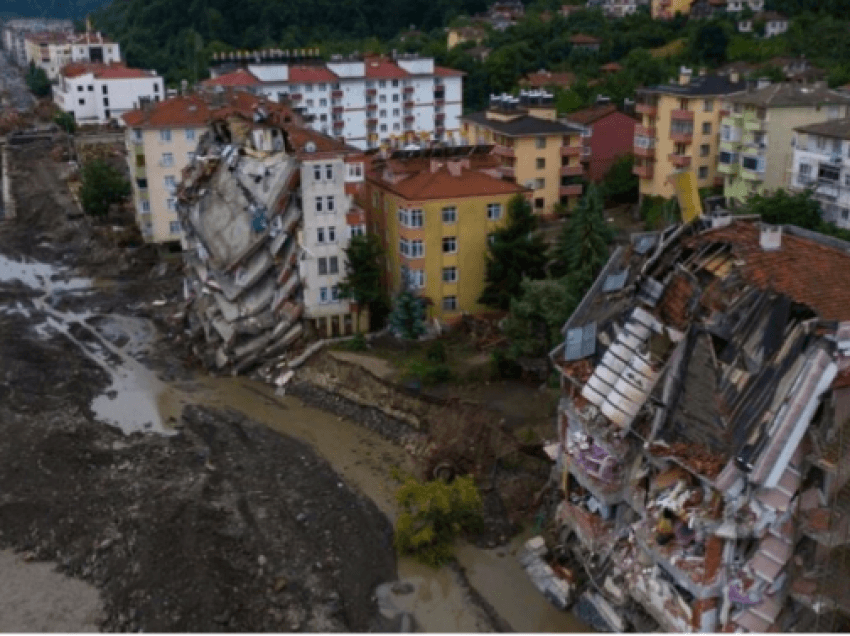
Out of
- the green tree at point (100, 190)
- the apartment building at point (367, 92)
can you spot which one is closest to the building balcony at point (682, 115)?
the apartment building at point (367, 92)

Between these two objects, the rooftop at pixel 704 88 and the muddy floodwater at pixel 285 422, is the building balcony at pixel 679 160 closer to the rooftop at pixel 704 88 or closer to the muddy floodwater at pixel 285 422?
the rooftop at pixel 704 88

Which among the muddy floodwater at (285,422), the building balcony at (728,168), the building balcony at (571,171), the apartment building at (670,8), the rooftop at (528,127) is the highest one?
the apartment building at (670,8)

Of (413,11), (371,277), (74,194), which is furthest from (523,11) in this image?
(371,277)

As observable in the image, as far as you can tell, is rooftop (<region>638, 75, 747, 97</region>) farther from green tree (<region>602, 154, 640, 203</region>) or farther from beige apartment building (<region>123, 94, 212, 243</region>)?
beige apartment building (<region>123, 94, 212, 243</region>)

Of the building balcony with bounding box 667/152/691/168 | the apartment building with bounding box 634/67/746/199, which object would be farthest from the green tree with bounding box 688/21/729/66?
the building balcony with bounding box 667/152/691/168

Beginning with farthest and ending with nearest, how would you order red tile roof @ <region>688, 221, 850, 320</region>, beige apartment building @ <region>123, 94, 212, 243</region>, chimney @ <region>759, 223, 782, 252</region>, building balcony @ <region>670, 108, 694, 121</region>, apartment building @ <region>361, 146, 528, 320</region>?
beige apartment building @ <region>123, 94, 212, 243</region>, building balcony @ <region>670, 108, 694, 121</region>, apartment building @ <region>361, 146, 528, 320</region>, chimney @ <region>759, 223, 782, 252</region>, red tile roof @ <region>688, 221, 850, 320</region>

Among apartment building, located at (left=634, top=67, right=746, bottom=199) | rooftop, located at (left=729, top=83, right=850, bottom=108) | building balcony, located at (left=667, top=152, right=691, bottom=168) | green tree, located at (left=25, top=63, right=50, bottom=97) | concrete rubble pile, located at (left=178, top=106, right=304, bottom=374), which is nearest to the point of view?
concrete rubble pile, located at (left=178, top=106, right=304, bottom=374)
